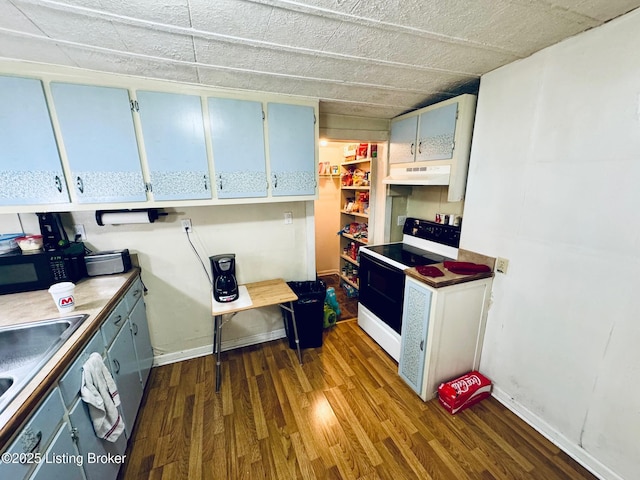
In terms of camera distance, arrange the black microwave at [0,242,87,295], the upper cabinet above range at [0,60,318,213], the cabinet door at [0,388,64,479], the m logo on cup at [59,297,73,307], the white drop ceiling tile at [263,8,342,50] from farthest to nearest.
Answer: the black microwave at [0,242,87,295], the upper cabinet above range at [0,60,318,213], the m logo on cup at [59,297,73,307], the white drop ceiling tile at [263,8,342,50], the cabinet door at [0,388,64,479]

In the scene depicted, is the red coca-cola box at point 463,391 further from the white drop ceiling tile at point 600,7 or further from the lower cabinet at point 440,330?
the white drop ceiling tile at point 600,7

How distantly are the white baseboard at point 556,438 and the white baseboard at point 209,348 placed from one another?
1981 mm

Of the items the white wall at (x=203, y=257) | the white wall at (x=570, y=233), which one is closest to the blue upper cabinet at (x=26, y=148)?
the white wall at (x=203, y=257)

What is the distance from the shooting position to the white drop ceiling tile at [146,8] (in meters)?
0.97

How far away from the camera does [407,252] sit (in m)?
2.57

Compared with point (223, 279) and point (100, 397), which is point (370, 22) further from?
point (100, 397)

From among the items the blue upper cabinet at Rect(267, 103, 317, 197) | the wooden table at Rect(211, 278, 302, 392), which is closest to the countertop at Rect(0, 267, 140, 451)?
the wooden table at Rect(211, 278, 302, 392)

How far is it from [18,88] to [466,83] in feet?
9.27

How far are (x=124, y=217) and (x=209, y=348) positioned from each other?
141 centimetres

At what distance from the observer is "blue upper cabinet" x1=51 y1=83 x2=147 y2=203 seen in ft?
4.93

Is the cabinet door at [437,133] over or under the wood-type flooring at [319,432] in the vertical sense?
over

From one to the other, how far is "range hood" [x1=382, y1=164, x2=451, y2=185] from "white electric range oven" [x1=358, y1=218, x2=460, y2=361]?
0.53 m

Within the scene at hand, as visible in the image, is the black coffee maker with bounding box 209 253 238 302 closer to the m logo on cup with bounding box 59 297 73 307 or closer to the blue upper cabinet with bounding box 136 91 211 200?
the blue upper cabinet with bounding box 136 91 211 200

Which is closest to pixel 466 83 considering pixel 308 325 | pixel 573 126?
pixel 573 126
